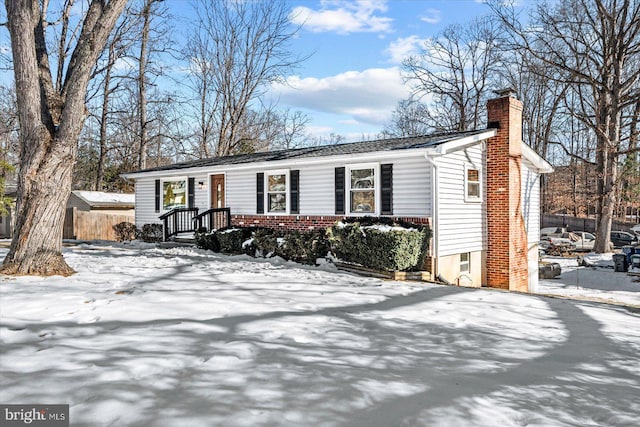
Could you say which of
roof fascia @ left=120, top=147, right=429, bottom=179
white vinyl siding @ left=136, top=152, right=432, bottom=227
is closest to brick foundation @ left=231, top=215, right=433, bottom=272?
white vinyl siding @ left=136, top=152, right=432, bottom=227

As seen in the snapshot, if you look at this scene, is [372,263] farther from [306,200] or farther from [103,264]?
[103,264]

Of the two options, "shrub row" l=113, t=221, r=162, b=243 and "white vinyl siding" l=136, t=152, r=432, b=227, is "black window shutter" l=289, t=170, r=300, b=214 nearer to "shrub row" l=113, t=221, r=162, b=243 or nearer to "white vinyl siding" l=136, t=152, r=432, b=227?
"white vinyl siding" l=136, t=152, r=432, b=227

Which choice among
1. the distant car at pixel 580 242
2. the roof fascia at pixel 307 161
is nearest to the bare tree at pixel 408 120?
the distant car at pixel 580 242

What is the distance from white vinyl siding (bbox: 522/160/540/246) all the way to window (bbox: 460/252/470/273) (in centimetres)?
310

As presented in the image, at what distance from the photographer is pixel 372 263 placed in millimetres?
10672

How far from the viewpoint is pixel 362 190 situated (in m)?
12.4

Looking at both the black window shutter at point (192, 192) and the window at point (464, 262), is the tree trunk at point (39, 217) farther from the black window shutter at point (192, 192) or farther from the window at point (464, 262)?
the window at point (464, 262)

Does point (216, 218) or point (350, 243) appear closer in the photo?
point (350, 243)

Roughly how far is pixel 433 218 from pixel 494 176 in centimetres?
308

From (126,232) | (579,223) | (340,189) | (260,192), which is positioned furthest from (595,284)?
(579,223)

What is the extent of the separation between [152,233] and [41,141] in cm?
1053

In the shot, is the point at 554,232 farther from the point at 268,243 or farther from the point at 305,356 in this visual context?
the point at 305,356

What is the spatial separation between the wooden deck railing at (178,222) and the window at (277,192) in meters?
3.63

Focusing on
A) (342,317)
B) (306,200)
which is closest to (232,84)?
(306,200)
